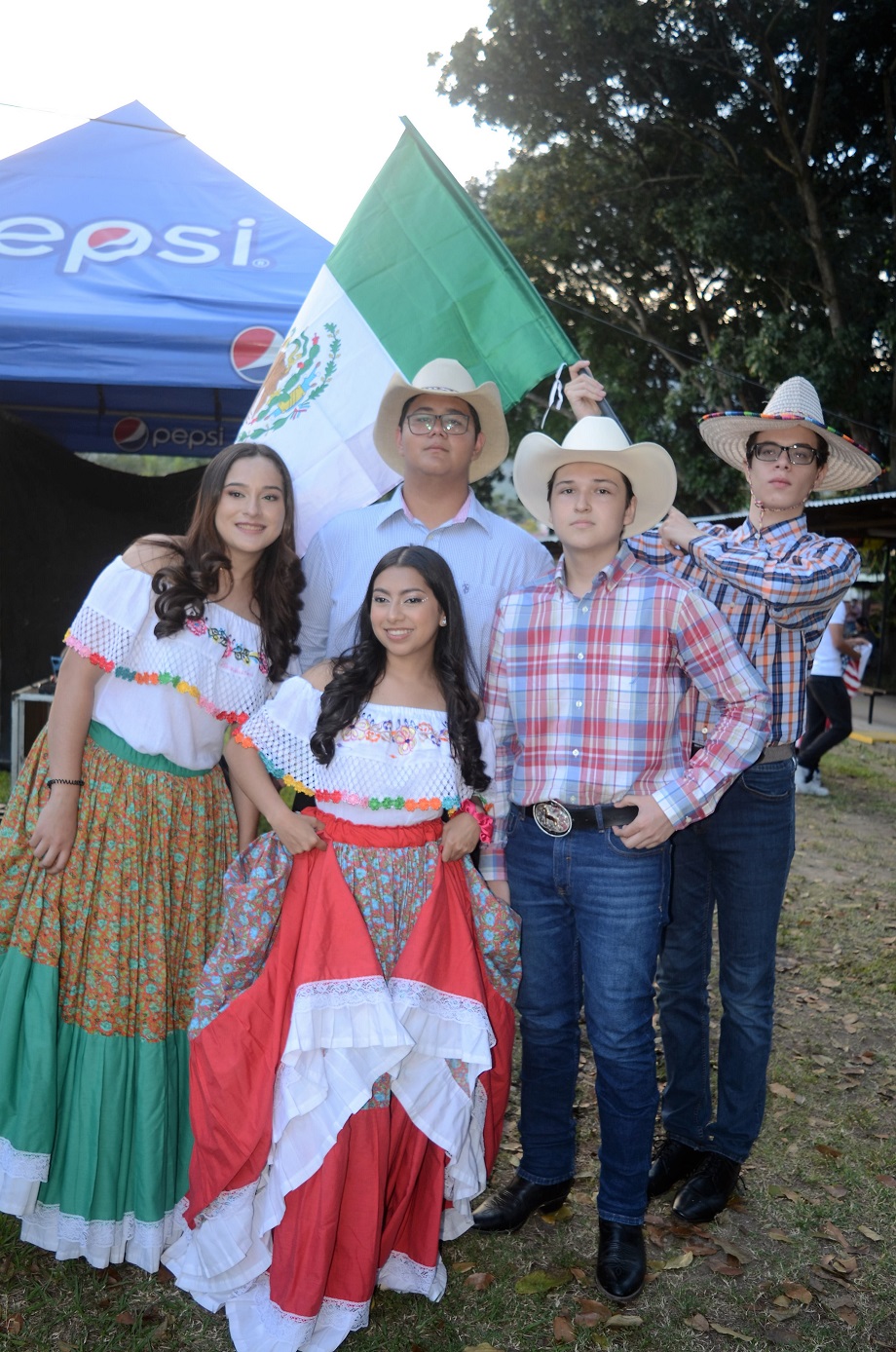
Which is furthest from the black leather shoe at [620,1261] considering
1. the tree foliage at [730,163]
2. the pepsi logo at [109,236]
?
the tree foliage at [730,163]

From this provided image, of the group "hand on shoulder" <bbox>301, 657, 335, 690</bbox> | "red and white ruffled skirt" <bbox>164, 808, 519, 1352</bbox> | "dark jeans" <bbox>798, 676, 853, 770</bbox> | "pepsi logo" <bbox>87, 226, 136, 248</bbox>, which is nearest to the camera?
"red and white ruffled skirt" <bbox>164, 808, 519, 1352</bbox>

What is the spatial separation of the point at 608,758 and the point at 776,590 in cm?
60

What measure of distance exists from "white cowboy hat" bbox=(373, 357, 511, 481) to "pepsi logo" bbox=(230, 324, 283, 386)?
1.81m

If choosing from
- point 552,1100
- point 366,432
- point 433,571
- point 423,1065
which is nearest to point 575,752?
point 433,571

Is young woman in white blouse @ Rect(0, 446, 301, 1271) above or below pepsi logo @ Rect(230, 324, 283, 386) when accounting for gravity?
below

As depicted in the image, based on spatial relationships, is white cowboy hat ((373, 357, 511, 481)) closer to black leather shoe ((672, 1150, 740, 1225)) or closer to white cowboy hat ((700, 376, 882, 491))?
white cowboy hat ((700, 376, 882, 491))

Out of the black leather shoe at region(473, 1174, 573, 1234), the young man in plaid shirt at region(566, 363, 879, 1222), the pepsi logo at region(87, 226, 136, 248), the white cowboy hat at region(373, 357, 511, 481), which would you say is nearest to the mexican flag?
the white cowboy hat at region(373, 357, 511, 481)

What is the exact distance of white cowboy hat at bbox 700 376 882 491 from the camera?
2805mm

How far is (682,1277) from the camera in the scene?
2756 millimetres

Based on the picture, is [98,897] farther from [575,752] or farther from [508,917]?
[575,752]

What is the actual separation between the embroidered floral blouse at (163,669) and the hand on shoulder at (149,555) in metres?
0.02

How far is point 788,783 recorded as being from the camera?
2793 mm

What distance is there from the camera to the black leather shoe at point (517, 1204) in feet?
9.38

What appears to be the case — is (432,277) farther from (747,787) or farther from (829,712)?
(829,712)
